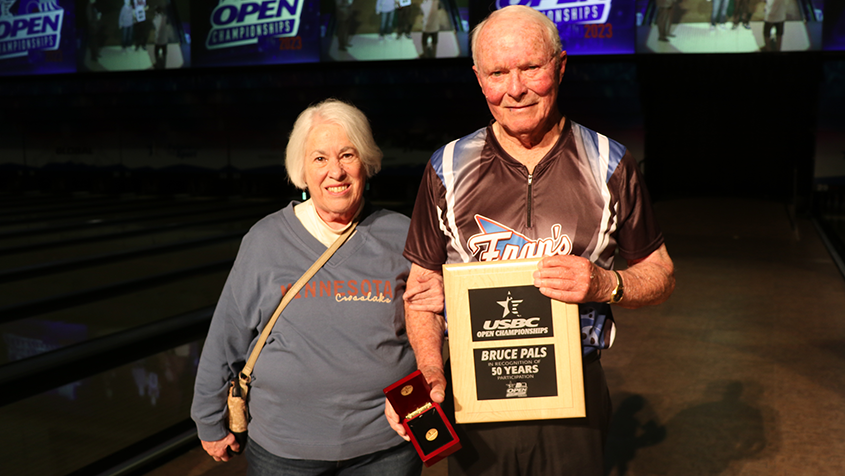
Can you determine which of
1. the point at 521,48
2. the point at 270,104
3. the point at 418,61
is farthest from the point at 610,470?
the point at 270,104

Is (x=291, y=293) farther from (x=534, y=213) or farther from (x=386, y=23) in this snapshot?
(x=386, y=23)

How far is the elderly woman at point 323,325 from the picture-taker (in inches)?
58.0

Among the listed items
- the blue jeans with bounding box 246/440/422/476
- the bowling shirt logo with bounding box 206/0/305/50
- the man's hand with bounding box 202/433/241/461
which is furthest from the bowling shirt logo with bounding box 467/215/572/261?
the bowling shirt logo with bounding box 206/0/305/50

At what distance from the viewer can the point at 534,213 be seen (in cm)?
126

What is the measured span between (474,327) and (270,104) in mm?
14228

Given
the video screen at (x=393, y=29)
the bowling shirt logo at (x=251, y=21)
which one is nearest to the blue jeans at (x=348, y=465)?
the video screen at (x=393, y=29)

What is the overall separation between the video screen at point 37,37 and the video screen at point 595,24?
9.68 meters

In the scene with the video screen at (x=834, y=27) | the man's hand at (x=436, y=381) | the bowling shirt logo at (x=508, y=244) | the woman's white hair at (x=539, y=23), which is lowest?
the man's hand at (x=436, y=381)

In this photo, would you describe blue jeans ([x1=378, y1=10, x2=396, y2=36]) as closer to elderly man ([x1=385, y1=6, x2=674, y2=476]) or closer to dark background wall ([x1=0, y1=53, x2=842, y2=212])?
dark background wall ([x1=0, y1=53, x2=842, y2=212])

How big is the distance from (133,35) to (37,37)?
9.10ft

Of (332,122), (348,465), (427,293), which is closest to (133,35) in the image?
(332,122)

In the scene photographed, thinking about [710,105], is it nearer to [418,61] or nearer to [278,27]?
[418,61]

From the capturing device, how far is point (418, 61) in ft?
38.7

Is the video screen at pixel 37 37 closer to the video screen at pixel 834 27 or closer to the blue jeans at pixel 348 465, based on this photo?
the video screen at pixel 834 27
